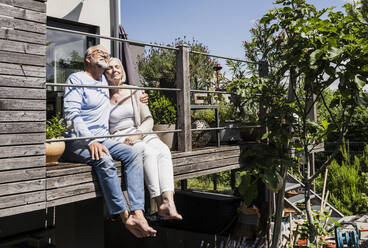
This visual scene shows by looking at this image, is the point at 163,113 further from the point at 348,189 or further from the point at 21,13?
the point at 348,189

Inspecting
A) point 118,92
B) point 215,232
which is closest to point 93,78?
point 118,92

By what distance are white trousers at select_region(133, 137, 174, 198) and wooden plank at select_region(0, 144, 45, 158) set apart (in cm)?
79

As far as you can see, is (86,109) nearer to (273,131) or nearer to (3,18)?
(3,18)

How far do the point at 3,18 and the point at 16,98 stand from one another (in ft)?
1.62

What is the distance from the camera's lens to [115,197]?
2809mm

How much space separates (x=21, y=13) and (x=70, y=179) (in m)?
1.15

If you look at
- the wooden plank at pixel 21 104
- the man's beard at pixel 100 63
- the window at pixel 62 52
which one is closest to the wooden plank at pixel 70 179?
the wooden plank at pixel 21 104

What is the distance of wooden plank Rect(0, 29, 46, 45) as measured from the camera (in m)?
2.38

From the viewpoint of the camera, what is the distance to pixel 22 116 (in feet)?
8.00

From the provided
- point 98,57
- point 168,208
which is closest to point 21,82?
point 98,57

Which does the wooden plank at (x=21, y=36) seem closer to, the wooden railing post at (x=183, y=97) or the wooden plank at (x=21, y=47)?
the wooden plank at (x=21, y=47)

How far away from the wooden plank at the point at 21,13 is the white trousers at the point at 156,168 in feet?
3.92

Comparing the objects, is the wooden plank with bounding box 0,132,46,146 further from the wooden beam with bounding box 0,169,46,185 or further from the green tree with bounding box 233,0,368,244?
the green tree with bounding box 233,0,368,244

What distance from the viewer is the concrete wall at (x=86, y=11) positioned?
563cm
